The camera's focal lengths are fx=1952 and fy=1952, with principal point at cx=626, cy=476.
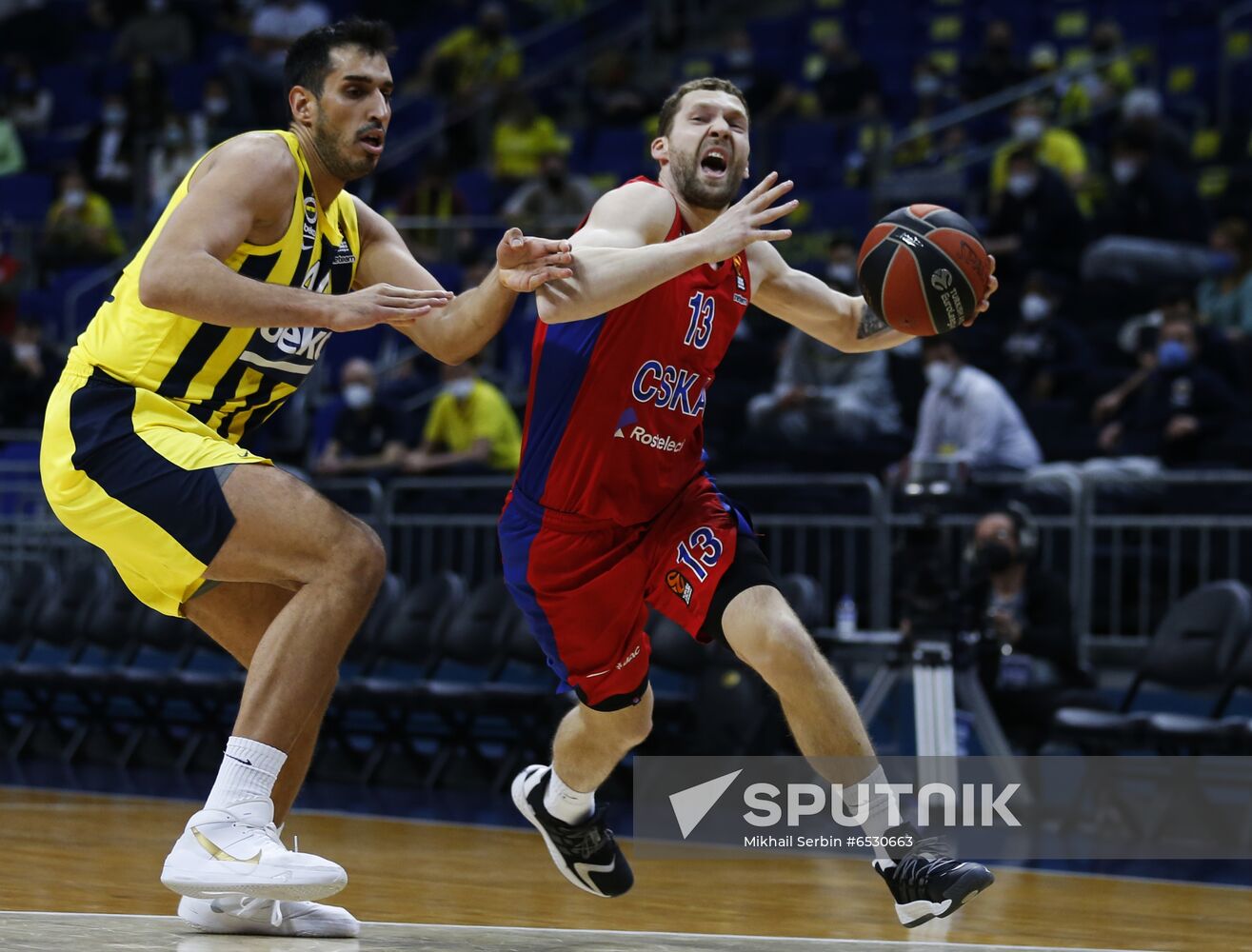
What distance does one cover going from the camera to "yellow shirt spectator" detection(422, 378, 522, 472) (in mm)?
11367

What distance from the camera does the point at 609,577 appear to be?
5.00 metres

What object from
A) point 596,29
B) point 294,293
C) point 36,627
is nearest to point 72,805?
point 36,627

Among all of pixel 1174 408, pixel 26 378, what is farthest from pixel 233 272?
pixel 26 378

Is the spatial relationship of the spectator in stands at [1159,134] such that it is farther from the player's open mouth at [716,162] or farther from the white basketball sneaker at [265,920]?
the white basketball sneaker at [265,920]

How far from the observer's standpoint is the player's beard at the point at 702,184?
498 cm

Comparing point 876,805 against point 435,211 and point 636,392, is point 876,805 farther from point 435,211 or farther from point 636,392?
point 435,211

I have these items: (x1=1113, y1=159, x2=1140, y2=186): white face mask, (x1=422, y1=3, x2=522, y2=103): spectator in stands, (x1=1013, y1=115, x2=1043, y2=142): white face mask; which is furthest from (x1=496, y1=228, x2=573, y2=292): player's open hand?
(x1=422, y1=3, x2=522, y2=103): spectator in stands

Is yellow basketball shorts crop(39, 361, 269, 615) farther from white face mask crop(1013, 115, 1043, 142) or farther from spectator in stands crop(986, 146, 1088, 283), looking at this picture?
white face mask crop(1013, 115, 1043, 142)

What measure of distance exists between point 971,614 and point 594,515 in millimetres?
3517

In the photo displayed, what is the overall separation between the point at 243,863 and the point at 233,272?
1269mm

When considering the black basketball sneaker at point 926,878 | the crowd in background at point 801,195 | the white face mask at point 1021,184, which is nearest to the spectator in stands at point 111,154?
the crowd in background at point 801,195

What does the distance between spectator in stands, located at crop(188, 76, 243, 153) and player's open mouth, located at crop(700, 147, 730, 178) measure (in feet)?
36.9

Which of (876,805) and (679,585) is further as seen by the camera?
(679,585)

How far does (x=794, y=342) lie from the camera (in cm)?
1141
